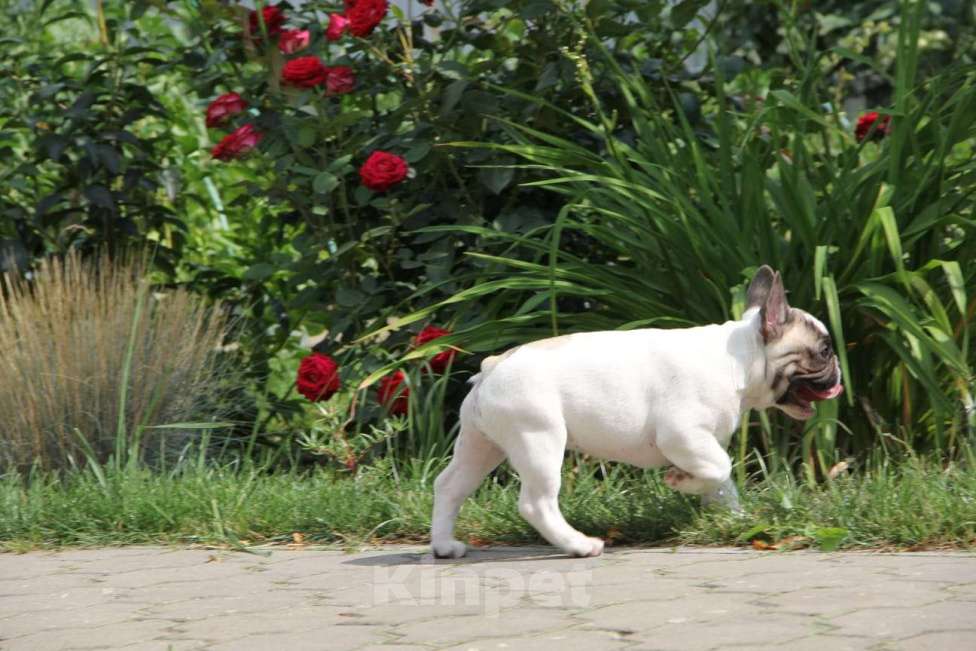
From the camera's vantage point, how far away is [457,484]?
3732 mm

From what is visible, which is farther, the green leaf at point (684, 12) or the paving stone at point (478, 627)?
the green leaf at point (684, 12)

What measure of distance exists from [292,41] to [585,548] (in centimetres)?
276

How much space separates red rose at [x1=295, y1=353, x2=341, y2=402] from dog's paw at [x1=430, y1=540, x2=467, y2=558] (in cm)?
134

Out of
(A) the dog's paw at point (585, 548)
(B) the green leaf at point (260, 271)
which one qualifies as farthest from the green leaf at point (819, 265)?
(B) the green leaf at point (260, 271)

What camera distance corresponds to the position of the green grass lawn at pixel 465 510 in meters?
3.65

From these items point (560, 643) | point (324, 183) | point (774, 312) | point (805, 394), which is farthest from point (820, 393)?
point (324, 183)

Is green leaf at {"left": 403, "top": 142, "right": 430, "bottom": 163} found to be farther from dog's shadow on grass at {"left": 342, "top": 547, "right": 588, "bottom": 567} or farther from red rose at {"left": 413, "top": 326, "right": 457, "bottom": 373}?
dog's shadow on grass at {"left": 342, "top": 547, "right": 588, "bottom": 567}

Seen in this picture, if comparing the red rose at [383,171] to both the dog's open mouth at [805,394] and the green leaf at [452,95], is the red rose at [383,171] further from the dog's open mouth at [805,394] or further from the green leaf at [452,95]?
the dog's open mouth at [805,394]

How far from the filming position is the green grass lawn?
3.65 meters

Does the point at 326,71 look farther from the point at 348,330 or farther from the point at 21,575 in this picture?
the point at 21,575

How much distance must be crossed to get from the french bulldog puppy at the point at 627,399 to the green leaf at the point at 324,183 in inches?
66.8

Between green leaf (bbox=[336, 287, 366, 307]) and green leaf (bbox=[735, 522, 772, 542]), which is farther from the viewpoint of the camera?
green leaf (bbox=[336, 287, 366, 307])

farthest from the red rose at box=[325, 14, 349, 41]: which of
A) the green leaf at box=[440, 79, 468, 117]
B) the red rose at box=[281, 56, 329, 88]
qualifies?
the green leaf at box=[440, 79, 468, 117]

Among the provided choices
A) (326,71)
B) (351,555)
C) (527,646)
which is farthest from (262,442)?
(527,646)
